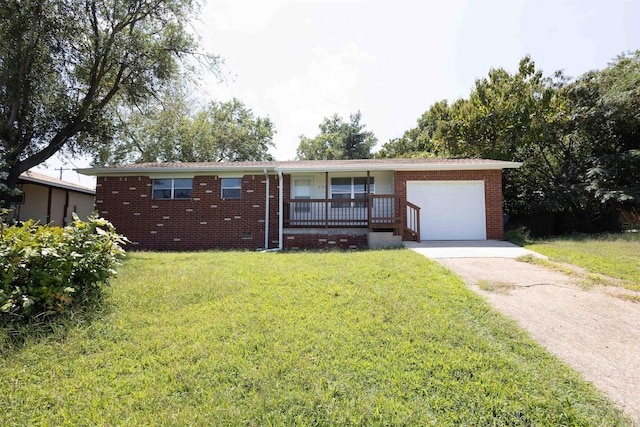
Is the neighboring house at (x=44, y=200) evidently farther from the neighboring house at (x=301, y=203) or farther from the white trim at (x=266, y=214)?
the white trim at (x=266, y=214)

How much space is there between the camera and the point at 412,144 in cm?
2830

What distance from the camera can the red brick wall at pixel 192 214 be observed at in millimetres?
11156

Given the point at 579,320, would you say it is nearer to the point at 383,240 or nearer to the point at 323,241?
the point at 383,240

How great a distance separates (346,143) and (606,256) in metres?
25.6

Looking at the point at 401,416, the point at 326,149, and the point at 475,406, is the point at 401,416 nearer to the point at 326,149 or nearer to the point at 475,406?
the point at 475,406

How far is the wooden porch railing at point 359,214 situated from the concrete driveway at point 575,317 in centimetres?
343

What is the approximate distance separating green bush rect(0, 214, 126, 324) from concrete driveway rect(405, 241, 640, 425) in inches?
195

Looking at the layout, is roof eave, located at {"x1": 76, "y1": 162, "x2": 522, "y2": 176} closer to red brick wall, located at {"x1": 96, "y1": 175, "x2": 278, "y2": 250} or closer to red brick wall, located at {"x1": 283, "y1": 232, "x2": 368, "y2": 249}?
red brick wall, located at {"x1": 96, "y1": 175, "x2": 278, "y2": 250}

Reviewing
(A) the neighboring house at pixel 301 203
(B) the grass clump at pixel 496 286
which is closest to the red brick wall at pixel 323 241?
(A) the neighboring house at pixel 301 203

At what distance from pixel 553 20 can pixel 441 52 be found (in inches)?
139

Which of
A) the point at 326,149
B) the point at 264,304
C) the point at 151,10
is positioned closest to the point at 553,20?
the point at 264,304

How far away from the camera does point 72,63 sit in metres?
11.1

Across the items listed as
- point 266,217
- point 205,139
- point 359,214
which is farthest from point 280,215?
point 205,139

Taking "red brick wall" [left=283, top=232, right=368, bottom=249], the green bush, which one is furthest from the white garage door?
the green bush
